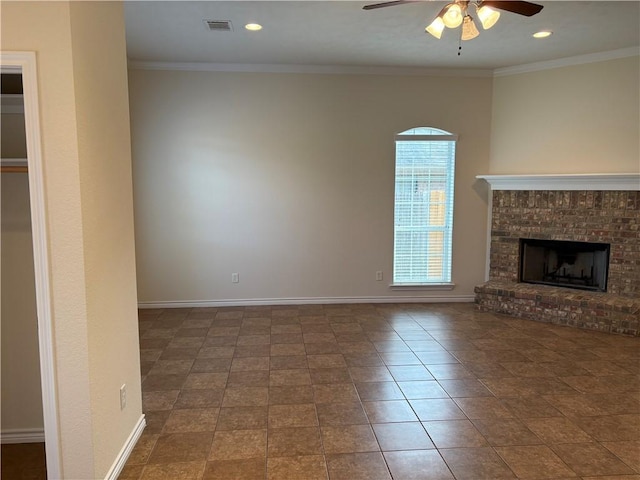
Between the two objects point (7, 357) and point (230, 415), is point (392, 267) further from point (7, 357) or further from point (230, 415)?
point (7, 357)

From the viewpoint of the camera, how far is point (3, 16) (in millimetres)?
1726

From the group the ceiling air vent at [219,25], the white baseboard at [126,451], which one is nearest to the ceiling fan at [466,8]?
the ceiling air vent at [219,25]

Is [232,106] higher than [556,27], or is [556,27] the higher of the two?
[556,27]

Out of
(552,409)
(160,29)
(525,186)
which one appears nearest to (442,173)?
(525,186)

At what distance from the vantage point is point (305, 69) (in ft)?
17.2

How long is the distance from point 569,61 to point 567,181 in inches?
57.4

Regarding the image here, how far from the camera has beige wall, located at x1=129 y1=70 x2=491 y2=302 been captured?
205 inches

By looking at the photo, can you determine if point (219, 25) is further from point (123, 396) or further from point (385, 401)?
point (385, 401)

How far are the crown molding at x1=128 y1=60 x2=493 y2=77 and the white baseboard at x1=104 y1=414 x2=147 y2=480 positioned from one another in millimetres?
4100

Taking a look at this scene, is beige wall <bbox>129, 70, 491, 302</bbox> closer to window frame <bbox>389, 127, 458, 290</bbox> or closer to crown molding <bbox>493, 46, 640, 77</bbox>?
window frame <bbox>389, 127, 458, 290</bbox>

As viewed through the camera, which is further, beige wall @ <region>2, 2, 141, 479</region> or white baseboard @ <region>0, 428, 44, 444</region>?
white baseboard @ <region>0, 428, 44, 444</region>

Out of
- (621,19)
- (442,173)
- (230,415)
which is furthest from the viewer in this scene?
(442,173)

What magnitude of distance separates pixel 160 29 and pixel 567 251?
529 cm

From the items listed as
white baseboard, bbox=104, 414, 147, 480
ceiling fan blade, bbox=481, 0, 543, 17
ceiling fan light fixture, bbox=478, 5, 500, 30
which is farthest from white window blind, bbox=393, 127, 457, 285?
white baseboard, bbox=104, 414, 147, 480
